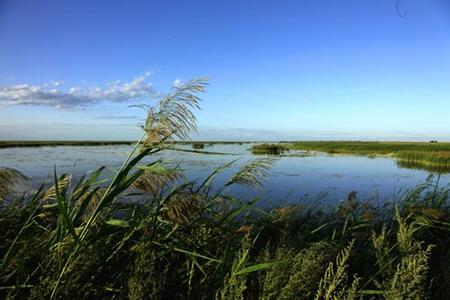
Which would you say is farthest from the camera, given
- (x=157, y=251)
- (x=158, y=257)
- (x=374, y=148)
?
(x=374, y=148)

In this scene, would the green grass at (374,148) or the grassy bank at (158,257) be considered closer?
the grassy bank at (158,257)

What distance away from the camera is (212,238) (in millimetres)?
3271

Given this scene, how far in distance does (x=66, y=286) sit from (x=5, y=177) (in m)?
1.17

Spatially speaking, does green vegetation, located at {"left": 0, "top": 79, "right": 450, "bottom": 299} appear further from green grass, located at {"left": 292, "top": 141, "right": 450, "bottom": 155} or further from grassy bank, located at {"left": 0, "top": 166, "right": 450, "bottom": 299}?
green grass, located at {"left": 292, "top": 141, "right": 450, "bottom": 155}

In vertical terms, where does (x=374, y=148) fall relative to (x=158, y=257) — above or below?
below

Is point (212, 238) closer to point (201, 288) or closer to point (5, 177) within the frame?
point (201, 288)

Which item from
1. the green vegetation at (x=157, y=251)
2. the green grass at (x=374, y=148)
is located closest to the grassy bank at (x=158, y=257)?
the green vegetation at (x=157, y=251)

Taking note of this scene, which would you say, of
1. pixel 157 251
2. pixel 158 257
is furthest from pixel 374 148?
pixel 158 257

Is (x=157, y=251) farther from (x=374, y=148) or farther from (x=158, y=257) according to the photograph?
(x=374, y=148)

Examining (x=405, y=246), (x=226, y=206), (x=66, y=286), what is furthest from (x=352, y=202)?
(x=66, y=286)

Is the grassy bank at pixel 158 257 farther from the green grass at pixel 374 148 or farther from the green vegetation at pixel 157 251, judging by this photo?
the green grass at pixel 374 148

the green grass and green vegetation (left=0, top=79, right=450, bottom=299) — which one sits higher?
green vegetation (left=0, top=79, right=450, bottom=299)

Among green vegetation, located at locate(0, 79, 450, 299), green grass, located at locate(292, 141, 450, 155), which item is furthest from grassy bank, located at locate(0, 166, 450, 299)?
green grass, located at locate(292, 141, 450, 155)

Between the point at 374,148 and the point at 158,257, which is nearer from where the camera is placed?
the point at 158,257
